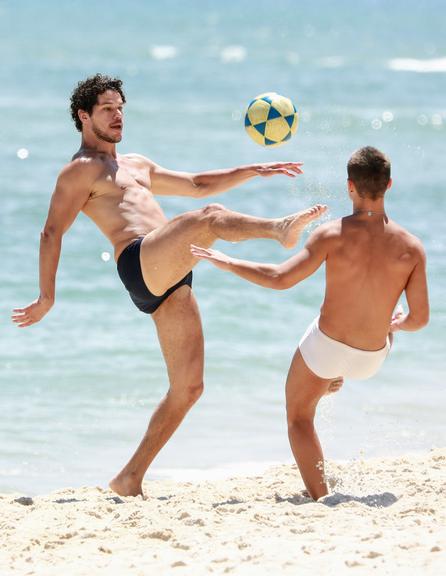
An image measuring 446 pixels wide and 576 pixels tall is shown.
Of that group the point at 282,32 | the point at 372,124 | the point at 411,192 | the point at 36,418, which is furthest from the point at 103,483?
the point at 282,32

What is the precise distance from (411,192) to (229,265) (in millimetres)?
11349

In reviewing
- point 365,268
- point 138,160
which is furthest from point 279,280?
point 138,160

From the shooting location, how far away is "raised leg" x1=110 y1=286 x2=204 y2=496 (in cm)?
612

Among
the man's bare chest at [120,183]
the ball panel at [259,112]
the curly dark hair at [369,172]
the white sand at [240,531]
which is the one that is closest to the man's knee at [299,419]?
the white sand at [240,531]

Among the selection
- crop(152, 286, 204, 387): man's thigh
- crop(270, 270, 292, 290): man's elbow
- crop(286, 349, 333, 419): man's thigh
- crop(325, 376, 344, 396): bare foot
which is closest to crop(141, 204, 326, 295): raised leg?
crop(152, 286, 204, 387): man's thigh

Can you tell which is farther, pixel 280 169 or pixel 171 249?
pixel 280 169

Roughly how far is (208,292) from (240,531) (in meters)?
6.50

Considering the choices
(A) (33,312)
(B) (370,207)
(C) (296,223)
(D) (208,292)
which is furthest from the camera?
(D) (208,292)

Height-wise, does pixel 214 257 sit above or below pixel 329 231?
below

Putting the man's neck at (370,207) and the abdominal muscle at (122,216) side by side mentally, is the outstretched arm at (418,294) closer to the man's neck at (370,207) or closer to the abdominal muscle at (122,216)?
the man's neck at (370,207)

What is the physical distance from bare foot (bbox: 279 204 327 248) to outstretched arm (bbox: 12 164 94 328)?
4.16ft

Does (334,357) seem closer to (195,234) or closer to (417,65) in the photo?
(195,234)

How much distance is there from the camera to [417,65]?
3709 cm

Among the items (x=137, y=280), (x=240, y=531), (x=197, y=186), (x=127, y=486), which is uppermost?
(x=197, y=186)
